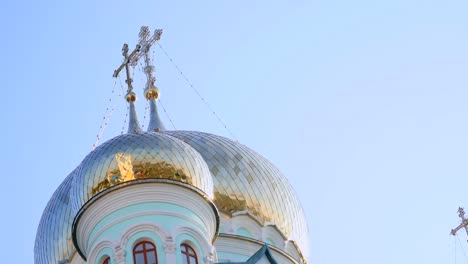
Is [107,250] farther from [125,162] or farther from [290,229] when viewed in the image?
[290,229]

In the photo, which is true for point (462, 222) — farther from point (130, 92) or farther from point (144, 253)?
point (144, 253)

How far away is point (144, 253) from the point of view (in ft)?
56.4

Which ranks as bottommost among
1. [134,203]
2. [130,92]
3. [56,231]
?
[134,203]

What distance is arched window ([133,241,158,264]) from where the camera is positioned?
674 inches

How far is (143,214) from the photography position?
57.1 feet

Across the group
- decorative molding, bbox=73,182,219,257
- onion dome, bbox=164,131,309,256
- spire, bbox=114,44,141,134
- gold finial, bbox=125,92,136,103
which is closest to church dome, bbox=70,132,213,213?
decorative molding, bbox=73,182,219,257

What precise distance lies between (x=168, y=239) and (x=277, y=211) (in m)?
3.98

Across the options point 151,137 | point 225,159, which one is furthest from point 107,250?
point 225,159

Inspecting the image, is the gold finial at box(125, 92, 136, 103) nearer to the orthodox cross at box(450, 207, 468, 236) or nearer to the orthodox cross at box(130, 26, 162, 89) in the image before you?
the orthodox cross at box(130, 26, 162, 89)

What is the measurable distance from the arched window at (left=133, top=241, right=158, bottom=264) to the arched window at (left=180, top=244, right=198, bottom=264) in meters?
0.44

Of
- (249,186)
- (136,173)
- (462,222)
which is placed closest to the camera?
(136,173)

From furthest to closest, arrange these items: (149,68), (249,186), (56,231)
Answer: (149,68), (249,186), (56,231)

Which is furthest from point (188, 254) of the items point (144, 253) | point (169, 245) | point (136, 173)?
point (136, 173)

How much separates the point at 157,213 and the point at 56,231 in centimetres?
356
